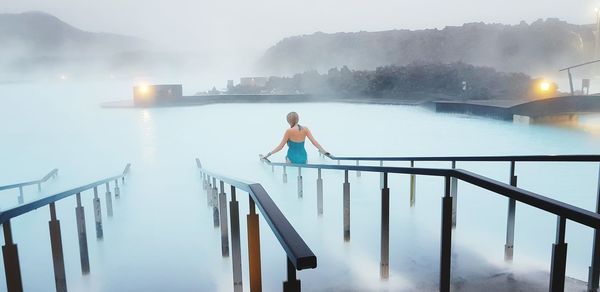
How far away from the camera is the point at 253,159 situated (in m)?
12.6

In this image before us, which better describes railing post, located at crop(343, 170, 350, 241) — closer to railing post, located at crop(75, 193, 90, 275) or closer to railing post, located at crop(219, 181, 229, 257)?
railing post, located at crop(219, 181, 229, 257)

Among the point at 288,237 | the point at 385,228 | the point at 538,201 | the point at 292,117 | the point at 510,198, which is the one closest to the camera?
the point at 288,237

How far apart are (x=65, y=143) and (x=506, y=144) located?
56.3ft

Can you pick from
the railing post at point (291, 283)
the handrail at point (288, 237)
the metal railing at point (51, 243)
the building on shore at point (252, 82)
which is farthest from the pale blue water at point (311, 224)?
the building on shore at point (252, 82)

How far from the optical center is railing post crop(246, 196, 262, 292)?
1.55 metres

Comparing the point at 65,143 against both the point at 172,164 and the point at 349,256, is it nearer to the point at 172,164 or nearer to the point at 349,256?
the point at 172,164

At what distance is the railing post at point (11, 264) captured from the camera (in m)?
1.73

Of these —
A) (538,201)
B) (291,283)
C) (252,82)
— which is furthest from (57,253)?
(252,82)

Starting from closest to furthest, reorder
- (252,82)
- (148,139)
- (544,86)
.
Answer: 1. (148,139)
2. (544,86)
3. (252,82)

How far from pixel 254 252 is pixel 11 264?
981 millimetres

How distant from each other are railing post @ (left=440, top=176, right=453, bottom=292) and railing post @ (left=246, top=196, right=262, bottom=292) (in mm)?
905

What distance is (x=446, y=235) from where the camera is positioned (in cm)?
211

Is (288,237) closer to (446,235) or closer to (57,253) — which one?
(446,235)

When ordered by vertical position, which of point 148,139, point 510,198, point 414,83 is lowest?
point 148,139
